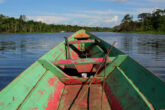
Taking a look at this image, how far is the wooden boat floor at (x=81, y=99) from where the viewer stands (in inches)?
114

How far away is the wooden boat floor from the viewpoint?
2.90 meters

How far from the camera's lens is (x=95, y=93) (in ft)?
10.9

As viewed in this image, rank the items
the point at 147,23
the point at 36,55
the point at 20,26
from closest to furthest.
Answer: the point at 36,55 → the point at 147,23 → the point at 20,26

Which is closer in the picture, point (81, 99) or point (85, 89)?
point (81, 99)

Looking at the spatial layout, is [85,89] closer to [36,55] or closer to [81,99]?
[81,99]

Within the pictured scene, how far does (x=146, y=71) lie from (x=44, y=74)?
6.66ft

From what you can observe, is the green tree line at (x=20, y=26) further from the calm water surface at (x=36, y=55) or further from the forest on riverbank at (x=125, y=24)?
the calm water surface at (x=36, y=55)

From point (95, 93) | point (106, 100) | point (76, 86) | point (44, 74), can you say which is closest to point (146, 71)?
point (106, 100)

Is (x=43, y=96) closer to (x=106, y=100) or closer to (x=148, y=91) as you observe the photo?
(x=106, y=100)

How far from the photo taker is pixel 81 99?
3143mm

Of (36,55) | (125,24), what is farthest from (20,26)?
(36,55)

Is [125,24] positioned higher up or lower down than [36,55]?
higher up

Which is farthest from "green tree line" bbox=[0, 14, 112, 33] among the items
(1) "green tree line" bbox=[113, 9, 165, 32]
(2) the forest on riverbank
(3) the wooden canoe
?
(3) the wooden canoe

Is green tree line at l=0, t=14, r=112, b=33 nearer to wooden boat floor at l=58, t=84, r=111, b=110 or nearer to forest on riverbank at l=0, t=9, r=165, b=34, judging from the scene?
forest on riverbank at l=0, t=9, r=165, b=34
